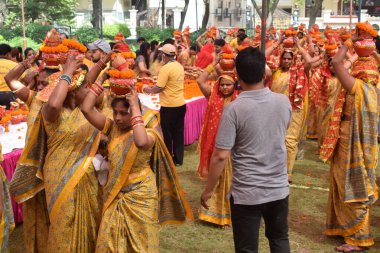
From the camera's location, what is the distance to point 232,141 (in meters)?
3.70

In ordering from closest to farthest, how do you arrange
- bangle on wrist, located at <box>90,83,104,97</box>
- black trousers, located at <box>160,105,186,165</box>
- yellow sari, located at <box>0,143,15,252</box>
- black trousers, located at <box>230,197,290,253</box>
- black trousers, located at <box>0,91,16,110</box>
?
yellow sari, located at <box>0,143,15,252</box> < black trousers, located at <box>230,197,290,253</box> < bangle on wrist, located at <box>90,83,104,97</box> < black trousers, located at <box>160,105,186,165</box> < black trousers, located at <box>0,91,16,110</box>

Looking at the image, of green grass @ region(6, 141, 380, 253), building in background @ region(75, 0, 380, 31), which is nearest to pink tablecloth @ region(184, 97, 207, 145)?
green grass @ region(6, 141, 380, 253)

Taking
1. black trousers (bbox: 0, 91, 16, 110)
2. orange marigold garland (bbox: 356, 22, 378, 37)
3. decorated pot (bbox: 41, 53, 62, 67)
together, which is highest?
orange marigold garland (bbox: 356, 22, 378, 37)

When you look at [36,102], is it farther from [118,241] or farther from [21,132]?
[21,132]

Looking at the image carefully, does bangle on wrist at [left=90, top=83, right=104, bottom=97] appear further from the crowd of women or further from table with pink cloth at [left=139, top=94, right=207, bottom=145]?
table with pink cloth at [left=139, top=94, right=207, bottom=145]

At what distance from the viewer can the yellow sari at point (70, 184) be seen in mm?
4203

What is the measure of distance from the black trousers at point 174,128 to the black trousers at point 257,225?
499 centimetres

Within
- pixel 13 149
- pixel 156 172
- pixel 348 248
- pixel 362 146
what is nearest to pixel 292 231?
pixel 348 248

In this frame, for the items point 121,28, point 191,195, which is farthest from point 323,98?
point 121,28

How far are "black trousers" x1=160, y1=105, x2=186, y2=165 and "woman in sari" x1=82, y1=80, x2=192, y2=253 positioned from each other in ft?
15.1

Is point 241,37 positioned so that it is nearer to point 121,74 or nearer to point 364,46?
point 364,46

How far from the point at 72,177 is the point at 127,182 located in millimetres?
482

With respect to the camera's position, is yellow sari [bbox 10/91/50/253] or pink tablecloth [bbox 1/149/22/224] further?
pink tablecloth [bbox 1/149/22/224]

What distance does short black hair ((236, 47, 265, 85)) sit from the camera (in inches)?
145
